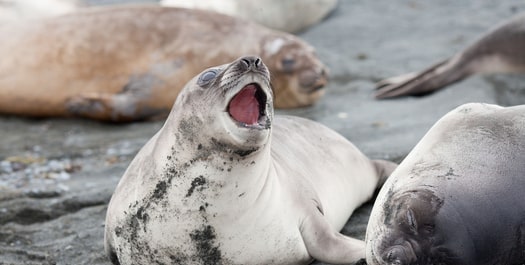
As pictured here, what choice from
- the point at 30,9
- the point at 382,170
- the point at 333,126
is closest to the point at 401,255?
the point at 382,170

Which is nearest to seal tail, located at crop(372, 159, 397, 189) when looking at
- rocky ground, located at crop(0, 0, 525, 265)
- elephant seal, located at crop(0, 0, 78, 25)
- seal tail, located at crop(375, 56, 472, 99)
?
rocky ground, located at crop(0, 0, 525, 265)

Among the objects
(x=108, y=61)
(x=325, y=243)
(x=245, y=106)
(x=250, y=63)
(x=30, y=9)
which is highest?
(x=250, y=63)

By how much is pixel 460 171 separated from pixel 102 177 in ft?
8.07

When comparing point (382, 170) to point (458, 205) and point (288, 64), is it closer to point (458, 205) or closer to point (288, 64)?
point (458, 205)

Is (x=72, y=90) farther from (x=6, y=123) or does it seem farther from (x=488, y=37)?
(x=488, y=37)

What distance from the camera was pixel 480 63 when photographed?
22.2 feet

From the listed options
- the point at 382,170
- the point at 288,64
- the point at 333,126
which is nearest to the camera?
the point at 382,170

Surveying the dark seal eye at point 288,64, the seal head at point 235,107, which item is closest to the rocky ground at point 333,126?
the dark seal eye at point 288,64

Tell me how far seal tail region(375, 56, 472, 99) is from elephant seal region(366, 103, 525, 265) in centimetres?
333

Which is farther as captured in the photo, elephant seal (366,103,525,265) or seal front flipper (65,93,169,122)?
seal front flipper (65,93,169,122)

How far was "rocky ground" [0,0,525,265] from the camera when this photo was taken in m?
4.18

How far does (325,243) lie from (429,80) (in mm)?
3495

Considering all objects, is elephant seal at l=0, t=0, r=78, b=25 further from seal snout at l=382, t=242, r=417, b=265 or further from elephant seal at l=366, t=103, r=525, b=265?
seal snout at l=382, t=242, r=417, b=265

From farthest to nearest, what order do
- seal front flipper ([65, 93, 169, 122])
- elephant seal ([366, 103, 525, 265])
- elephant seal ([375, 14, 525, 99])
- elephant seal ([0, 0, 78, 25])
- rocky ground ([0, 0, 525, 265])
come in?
elephant seal ([0, 0, 78, 25]) → elephant seal ([375, 14, 525, 99]) → seal front flipper ([65, 93, 169, 122]) → rocky ground ([0, 0, 525, 265]) → elephant seal ([366, 103, 525, 265])
